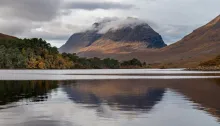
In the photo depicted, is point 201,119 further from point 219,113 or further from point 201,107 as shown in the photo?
point 201,107

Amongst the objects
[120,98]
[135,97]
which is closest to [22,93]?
[120,98]

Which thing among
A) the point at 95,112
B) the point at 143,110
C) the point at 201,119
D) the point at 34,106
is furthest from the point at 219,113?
the point at 34,106

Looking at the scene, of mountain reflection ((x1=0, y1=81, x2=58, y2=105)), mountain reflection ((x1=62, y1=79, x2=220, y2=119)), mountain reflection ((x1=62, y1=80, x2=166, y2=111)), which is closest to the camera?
mountain reflection ((x1=62, y1=79, x2=220, y2=119))

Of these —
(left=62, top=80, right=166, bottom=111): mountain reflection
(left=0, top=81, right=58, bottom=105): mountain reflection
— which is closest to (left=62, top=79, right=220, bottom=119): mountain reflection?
(left=62, top=80, right=166, bottom=111): mountain reflection

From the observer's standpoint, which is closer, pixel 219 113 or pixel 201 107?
pixel 219 113

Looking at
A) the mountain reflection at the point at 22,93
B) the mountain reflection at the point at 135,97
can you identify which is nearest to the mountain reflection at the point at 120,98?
the mountain reflection at the point at 135,97

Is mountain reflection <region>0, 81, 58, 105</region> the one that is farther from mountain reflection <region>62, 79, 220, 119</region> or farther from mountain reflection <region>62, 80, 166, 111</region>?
mountain reflection <region>62, 80, 166, 111</region>

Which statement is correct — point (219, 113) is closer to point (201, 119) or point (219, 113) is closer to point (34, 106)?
point (201, 119)

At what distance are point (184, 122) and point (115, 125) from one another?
5.71 metres

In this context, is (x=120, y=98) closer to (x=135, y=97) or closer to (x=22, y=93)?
(x=135, y=97)

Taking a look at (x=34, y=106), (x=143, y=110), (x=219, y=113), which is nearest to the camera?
(x=219, y=113)

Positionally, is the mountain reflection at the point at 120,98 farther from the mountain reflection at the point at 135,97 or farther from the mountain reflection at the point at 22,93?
the mountain reflection at the point at 22,93

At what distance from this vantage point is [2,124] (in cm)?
2644

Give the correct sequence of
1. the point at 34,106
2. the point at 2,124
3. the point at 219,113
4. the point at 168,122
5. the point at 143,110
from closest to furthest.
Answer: the point at 2,124 < the point at 168,122 < the point at 219,113 < the point at 143,110 < the point at 34,106
